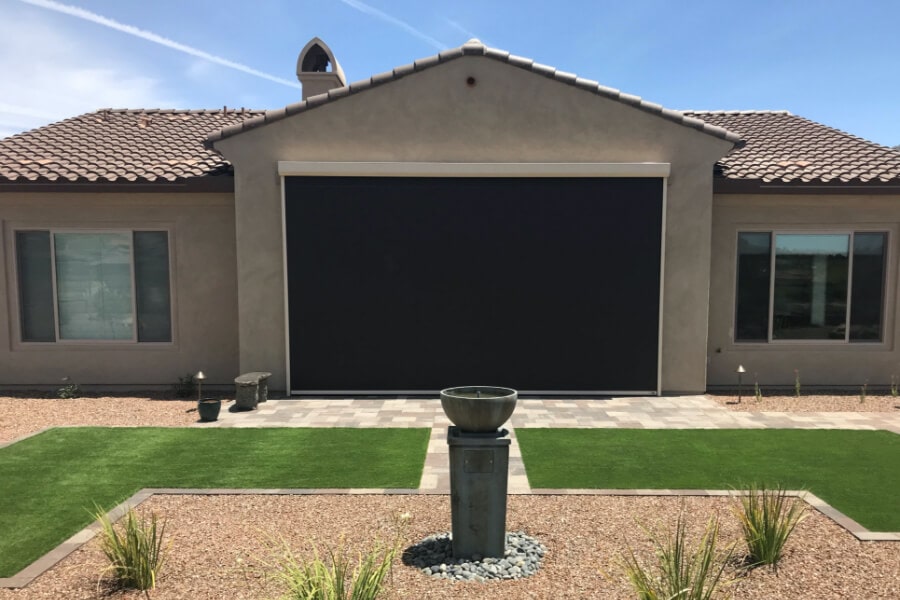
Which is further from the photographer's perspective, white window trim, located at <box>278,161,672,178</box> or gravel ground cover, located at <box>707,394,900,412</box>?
white window trim, located at <box>278,161,672,178</box>

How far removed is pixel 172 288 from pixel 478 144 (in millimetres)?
7277

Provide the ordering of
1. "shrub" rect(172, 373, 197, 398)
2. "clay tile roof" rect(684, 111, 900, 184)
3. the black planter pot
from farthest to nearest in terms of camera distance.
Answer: "shrub" rect(172, 373, 197, 398), "clay tile roof" rect(684, 111, 900, 184), the black planter pot

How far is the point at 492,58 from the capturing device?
1053cm

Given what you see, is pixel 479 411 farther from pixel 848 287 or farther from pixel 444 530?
pixel 848 287

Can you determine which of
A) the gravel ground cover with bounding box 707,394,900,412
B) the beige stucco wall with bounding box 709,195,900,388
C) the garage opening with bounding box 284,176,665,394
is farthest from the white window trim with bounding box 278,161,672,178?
the gravel ground cover with bounding box 707,394,900,412

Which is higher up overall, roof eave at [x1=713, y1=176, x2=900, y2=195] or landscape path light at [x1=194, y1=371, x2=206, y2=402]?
roof eave at [x1=713, y1=176, x2=900, y2=195]

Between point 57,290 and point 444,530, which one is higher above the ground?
point 57,290

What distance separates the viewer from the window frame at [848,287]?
1144 cm

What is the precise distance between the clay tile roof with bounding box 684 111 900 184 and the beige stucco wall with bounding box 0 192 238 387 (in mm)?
11057

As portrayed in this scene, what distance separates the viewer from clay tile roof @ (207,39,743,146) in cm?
1049

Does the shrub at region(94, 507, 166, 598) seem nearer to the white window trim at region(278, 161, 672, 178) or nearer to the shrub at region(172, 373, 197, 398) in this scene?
the shrub at region(172, 373, 197, 398)

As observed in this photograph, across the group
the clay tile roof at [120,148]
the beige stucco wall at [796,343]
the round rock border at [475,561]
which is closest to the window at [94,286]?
the clay tile roof at [120,148]

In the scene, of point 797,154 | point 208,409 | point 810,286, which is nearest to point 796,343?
point 810,286

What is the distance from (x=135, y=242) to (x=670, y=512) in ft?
37.7
